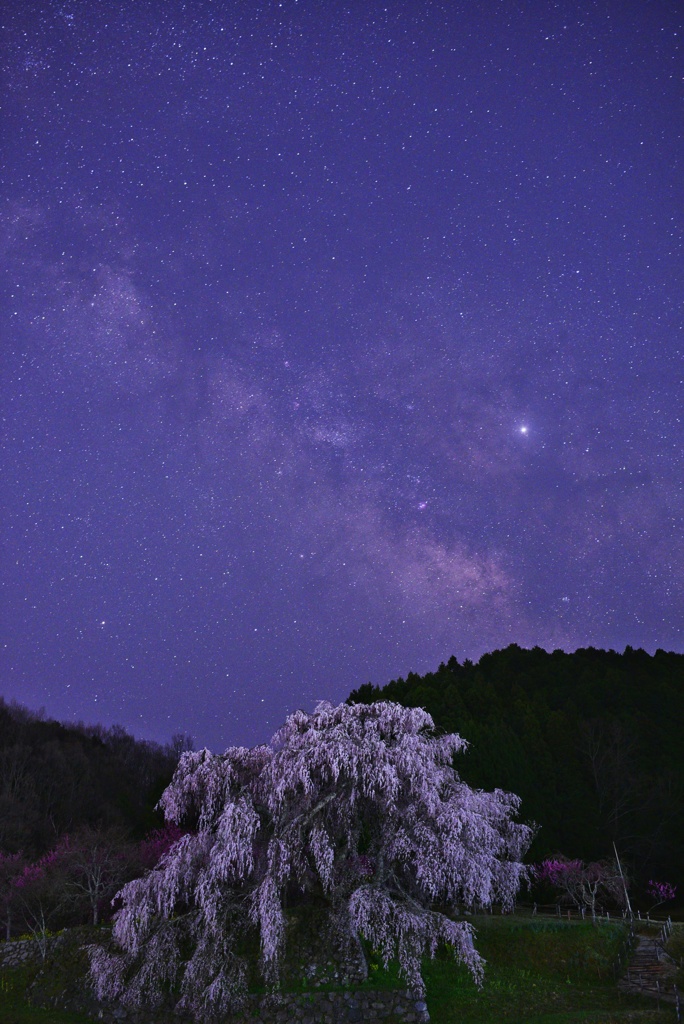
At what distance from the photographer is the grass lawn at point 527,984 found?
63.1ft

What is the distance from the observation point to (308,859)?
67.7 feet

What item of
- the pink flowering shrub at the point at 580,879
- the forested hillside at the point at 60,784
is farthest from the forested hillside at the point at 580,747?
the forested hillside at the point at 60,784

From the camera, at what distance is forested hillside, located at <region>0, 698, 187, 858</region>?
45500mm

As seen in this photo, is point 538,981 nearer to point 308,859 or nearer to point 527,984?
point 527,984

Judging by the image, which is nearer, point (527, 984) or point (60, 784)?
point (527, 984)

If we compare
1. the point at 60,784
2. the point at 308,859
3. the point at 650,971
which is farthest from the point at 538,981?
the point at 60,784

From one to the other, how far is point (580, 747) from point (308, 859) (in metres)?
35.4

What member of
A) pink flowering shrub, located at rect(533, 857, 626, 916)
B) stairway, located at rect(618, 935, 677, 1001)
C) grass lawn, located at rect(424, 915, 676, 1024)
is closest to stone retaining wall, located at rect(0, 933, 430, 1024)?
grass lawn, located at rect(424, 915, 676, 1024)

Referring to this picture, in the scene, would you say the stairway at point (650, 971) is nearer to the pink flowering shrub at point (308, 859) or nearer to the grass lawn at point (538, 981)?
the grass lawn at point (538, 981)

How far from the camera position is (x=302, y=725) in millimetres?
22016

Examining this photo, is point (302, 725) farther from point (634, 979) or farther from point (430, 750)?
point (634, 979)

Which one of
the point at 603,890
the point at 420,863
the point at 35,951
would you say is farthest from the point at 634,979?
the point at 35,951

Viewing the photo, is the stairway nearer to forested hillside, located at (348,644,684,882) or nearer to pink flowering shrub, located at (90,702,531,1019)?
pink flowering shrub, located at (90,702,531,1019)

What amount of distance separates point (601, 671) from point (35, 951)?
163 feet
